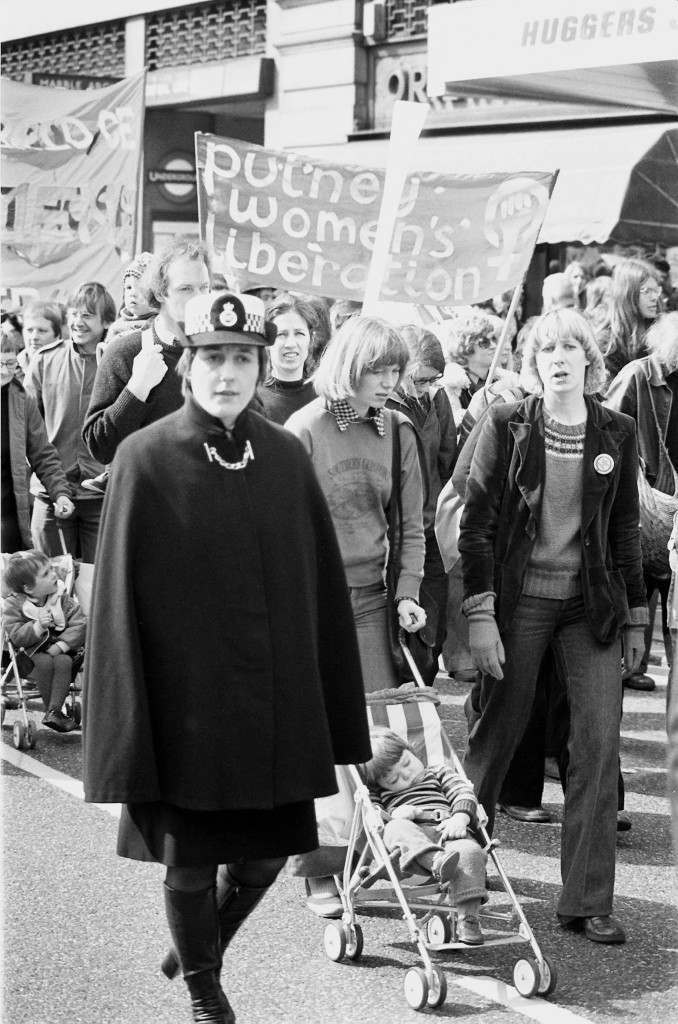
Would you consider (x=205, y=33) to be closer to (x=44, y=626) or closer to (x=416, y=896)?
(x=44, y=626)

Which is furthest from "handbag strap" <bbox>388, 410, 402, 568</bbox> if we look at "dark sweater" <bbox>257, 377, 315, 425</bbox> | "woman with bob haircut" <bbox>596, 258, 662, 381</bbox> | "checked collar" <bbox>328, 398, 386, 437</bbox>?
"woman with bob haircut" <bbox>596, 258, 662, 381</bbox>

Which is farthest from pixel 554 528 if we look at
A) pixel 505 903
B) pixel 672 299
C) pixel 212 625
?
pixel 672 299

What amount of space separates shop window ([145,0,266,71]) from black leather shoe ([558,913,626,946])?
17.4 metres

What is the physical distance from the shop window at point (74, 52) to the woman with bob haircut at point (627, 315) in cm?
1655

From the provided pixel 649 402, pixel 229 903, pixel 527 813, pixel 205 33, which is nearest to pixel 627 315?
pixel 649 402

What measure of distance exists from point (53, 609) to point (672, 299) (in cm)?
663

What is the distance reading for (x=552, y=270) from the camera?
16094mm

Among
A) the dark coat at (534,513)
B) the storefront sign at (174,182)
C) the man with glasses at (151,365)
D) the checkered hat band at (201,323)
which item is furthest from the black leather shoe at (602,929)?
the storefront sign at (174,182)

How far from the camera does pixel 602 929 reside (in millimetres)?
5133

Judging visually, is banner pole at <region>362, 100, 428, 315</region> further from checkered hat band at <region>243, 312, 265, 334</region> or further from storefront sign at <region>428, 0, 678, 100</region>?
storefront sign at <region>428, 0, 678, 100</region>

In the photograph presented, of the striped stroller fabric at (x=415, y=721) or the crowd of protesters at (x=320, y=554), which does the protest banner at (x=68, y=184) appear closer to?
the crowd of protesters at (x=320, y=554)

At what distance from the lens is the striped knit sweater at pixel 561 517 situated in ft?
17.7

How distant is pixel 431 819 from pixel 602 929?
652 millimetres

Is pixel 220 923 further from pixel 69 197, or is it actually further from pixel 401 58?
pixel 401 58
